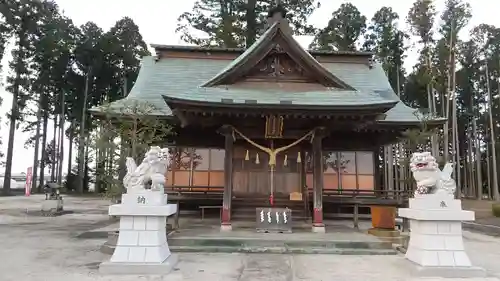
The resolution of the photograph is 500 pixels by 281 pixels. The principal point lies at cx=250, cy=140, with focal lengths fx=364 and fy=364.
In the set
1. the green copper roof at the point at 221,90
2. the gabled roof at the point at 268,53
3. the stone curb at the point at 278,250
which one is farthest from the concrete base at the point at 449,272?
the gabled roof at the point at 268,53

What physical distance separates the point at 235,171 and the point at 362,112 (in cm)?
464

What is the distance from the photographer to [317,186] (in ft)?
31.3

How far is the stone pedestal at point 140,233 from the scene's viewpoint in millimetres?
5645

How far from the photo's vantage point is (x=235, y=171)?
11.7 meters

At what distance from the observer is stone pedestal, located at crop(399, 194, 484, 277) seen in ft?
18.6

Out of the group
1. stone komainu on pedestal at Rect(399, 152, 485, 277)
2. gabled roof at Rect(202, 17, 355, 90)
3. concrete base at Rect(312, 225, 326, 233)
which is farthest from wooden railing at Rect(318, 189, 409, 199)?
stone komainu on pedestal at Rect(399, 152, 485, 277)

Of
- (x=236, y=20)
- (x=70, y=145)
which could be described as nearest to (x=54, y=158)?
(x=70, y=145)

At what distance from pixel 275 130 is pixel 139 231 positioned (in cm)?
497

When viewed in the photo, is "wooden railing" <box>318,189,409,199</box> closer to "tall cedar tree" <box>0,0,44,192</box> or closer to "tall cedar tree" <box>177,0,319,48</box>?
"tall cedar tree" <box>177,0,319,48</box>

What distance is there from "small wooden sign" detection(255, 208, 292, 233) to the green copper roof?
280 centimetres

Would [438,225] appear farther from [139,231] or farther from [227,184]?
[227,184]

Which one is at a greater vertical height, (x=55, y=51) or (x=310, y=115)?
(x=55, y=51)

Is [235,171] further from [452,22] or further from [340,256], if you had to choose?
[452,22]

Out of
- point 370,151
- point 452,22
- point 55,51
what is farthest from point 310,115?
point 55,51
